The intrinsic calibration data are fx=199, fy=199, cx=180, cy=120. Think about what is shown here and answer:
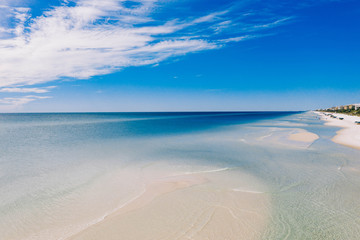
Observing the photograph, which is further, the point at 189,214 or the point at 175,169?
the point at 175,169

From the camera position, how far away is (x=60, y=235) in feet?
19.8

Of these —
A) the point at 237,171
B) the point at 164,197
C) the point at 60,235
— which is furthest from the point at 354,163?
the point at 60,235

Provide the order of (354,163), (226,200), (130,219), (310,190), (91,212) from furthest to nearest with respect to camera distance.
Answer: (354,163) → (310,190) → (226,200) → (91,212) → (130,219)

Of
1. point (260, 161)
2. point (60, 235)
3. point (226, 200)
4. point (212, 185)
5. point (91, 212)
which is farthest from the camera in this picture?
point (260, 161)

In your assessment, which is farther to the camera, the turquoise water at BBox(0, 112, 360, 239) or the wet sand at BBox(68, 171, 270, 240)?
the turquoise water at BBox(0, 112, 360, 239)

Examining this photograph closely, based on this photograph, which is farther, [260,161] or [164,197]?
[260,161]

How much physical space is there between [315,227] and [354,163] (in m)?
10.7

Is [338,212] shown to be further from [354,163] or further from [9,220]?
[9,220]

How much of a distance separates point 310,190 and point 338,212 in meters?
2.12

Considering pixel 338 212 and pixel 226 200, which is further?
pixel 226 200

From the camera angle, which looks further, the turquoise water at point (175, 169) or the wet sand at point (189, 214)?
the turquoise water at point (175, 169)

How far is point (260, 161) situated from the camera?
1505cm

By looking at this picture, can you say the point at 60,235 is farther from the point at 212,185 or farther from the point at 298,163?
the point at 298,163

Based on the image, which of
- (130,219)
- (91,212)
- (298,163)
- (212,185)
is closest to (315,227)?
Answer: (212,185)
